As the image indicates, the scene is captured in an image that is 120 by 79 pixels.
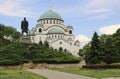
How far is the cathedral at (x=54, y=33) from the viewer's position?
104625 mm

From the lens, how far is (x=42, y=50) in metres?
55.1

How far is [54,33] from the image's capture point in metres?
105

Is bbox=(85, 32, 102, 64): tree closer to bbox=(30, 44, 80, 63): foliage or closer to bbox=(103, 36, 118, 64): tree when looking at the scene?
bbox=(103, 36, 118, 64): tree

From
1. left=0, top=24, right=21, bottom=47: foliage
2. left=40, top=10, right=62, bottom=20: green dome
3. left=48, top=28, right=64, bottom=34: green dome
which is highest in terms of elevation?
left=40, top=10, right=62, bottom=20: green dome

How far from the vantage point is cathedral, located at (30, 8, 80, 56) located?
343 ft

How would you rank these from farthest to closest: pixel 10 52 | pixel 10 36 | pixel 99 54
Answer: pixel 10 36
pixel 10 52
pixel 99 54

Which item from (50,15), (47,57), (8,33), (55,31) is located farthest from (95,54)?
(50,15)

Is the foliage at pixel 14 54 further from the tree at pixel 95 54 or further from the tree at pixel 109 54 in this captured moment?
the tree at pixel 109 54

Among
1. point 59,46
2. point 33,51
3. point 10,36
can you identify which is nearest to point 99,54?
point 33,51

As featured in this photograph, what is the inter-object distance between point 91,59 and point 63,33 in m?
57.9

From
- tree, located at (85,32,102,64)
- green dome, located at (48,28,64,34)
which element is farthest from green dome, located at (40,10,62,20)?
tree, located at (85,32,102,64)

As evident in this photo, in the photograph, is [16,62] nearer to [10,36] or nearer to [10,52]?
[10,52]

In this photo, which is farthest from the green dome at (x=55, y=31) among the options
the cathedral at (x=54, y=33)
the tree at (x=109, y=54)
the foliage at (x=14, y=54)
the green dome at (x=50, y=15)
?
the tree at (x=109, y=54)

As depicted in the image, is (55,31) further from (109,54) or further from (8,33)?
(109,54)
